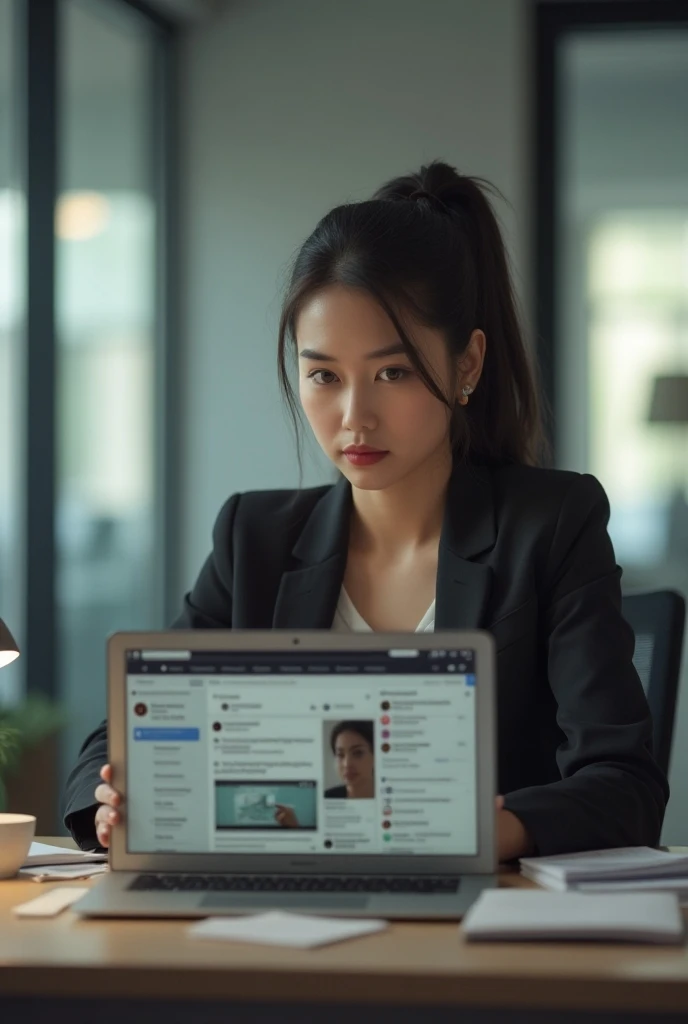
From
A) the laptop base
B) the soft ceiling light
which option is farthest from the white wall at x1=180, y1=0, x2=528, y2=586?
the laptop base

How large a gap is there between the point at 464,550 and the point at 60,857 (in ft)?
2.10

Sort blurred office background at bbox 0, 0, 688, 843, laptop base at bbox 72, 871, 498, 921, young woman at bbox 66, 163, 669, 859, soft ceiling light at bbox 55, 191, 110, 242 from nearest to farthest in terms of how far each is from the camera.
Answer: laptop base at bbox 72, 871, 498, 921, young woman at bbox 66, 163, 669, 859, soft ceiling light at bbox 55, 191, 110, 242, blurred office background at bbox 0, 0, 688, 843

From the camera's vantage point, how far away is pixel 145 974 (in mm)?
1152

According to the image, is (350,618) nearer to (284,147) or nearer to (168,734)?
(168,734)

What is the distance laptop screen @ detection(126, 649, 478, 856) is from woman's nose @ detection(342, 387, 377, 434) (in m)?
0.50

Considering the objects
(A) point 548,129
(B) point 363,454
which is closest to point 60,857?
(B) point 363,454

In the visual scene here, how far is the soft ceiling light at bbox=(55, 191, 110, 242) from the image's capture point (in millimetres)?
3713

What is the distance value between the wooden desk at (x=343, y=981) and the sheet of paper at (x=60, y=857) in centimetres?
40

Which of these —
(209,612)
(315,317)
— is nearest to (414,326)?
(315,317)

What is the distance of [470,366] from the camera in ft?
6.67

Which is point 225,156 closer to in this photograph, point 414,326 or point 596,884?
point 414,326

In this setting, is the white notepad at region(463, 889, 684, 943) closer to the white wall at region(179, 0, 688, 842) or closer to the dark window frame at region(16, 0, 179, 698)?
the dark window frame at region(16, 0, 179, 698)

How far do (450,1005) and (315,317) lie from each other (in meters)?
0.99

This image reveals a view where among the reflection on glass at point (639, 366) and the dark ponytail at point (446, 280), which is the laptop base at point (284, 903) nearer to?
the dark ponytail at point (446, 280)
